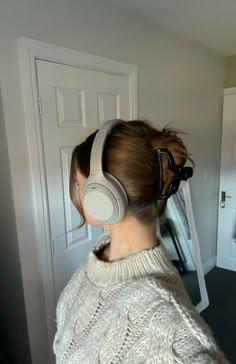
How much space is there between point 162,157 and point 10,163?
2.81 ft

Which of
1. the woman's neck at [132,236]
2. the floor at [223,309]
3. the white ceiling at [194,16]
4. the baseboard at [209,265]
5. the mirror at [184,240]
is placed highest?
the white ceiling at [194,16]

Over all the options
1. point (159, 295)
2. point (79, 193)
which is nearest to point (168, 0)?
point (79, 193)

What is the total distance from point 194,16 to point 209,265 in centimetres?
246

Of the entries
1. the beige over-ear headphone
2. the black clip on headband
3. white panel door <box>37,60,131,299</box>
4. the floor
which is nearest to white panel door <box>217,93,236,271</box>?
the floor

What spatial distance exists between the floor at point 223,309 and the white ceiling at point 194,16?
219 cm

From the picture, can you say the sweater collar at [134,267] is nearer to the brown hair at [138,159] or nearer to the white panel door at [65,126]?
the brown hair at [138,159]

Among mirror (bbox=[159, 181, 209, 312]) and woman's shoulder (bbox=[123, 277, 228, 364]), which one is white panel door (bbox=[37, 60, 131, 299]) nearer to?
mirror (bbox=[159, 181, 209, 312])

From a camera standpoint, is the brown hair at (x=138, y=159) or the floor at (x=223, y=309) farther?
the floor at (x=223, y=309)

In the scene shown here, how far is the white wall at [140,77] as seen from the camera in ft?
3.98

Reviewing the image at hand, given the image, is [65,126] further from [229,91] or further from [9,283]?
[229,91]

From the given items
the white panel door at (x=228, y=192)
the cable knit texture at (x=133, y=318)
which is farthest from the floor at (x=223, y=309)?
the cable knit texture at (x=133, y=318)

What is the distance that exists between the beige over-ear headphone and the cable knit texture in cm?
13

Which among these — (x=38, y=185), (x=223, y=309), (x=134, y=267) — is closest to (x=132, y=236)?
(x=134, y=267)

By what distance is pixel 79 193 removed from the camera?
0.74 meters
